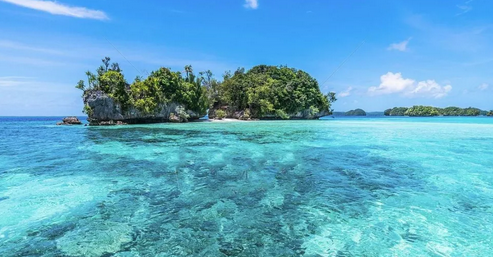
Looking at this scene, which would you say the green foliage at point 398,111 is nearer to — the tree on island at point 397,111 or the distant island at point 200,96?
the tree on island at point 397,111

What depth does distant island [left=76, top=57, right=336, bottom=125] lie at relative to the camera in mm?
39188

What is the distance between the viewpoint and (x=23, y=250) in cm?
388

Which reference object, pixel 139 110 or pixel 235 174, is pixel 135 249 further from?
pixel 139 110

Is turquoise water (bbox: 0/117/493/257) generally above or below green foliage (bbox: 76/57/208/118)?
below

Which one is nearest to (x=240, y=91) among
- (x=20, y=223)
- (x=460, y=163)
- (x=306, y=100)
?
(x=306, y=100)

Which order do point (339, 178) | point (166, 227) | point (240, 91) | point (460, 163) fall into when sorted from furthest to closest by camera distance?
point (240, 91) < point (460, 163) < point (339, 178) < point (166, 227)

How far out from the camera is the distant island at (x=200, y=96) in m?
39.2

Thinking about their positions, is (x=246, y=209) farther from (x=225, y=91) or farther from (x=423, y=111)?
(x=423, y=111)

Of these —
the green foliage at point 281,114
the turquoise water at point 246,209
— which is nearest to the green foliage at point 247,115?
the green foliage at point 281,114

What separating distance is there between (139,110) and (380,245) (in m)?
43.0

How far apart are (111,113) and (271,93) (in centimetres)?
3177

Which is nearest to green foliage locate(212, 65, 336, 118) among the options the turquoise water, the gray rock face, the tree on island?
the gray rock face

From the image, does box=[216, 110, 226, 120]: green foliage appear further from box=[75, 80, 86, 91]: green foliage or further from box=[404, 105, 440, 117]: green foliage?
box=[404, 105, 440, 117]: green foliage

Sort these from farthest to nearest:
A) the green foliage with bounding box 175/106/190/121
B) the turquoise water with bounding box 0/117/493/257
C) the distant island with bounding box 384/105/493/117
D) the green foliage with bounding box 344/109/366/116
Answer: the green foliage with bounding box 344/109/366/116 → the distant island with bounding box 384/105/493/117 → the green foliage with bounding box 175/106/190/121 → the turquoise water with bounding box 0/117/493/257
